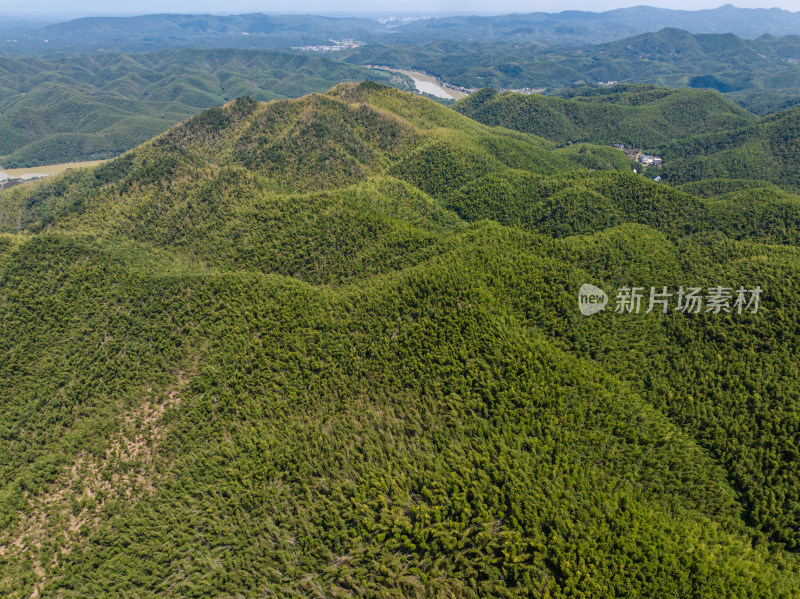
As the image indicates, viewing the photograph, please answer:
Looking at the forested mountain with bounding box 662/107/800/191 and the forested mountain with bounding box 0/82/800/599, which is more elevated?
the forested mountain with bounding box 662/107/800/191

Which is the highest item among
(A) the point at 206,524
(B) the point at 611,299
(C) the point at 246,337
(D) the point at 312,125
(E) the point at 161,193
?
(D) the point at 312,125

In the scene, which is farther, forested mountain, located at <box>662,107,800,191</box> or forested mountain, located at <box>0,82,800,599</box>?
forested mountain, located at <box>662,107,800,191</box>

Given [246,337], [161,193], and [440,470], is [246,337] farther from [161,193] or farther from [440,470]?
[161,193]

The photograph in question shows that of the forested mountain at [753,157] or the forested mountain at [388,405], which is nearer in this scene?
the forested mountain at [388,405]

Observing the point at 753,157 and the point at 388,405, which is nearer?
the point at 388,405

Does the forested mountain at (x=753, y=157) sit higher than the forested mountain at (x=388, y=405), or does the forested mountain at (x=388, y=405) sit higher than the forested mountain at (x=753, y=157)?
the forested mountain at (x=753, y=157)

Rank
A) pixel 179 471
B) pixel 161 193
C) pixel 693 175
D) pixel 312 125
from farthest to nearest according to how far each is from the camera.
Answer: pixel 693 175 < pixel 312 125 < pixel 161 193 < pixel 179 471

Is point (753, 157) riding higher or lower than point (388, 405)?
→ higher

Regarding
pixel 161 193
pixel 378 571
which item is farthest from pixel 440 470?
pixel 161 193
